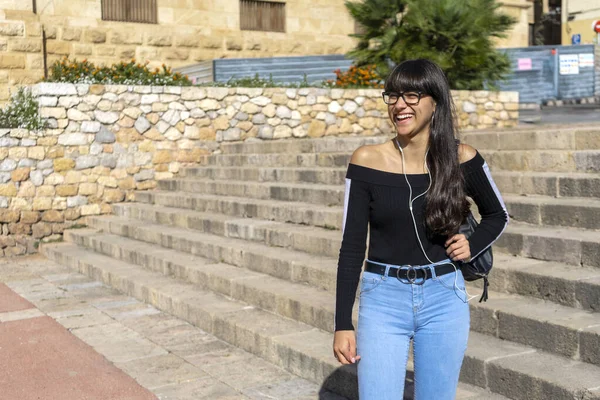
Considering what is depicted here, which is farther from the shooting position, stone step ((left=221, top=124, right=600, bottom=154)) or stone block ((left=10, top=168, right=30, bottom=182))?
stone block ((left=10, top=168, right=30, bottom=182))

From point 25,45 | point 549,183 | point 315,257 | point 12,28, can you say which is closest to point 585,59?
point 25,45

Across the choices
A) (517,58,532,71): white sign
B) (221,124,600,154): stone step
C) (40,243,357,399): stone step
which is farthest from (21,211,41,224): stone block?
(517,58,532,71): white sign

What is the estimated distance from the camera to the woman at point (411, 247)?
271 centimetres

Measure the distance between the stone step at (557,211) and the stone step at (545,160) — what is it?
1.79ft

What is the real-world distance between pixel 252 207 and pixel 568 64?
16.6 m

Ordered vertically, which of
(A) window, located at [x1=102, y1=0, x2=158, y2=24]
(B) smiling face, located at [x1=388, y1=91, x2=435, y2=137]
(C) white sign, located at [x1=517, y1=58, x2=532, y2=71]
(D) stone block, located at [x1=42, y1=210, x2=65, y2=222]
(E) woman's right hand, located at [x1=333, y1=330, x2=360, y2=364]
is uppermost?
(A) window, located at [x1=102, y1=0, x2=158, y2=24]

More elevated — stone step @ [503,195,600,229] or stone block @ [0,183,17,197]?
stone step @ [503,195,600,229]

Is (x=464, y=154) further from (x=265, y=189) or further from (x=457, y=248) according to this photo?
(x=265, y=189)

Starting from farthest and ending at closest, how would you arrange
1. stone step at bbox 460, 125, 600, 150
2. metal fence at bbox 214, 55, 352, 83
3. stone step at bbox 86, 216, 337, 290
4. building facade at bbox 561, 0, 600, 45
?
building facade at bbox 561, 0, 600, 45 → metal fence at bbox 214, 55, 352, 83 → stone step at bbox 460, 125, 600, 150 → stone step at bbox 86, 216, 337, 290

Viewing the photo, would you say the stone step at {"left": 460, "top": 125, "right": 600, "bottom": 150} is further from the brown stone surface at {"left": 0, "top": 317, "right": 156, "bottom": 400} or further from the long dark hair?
the long dark hair

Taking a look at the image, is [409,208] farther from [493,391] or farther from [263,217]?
[263,217]

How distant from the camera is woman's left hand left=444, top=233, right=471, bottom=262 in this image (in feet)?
9.10

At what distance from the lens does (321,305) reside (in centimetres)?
589

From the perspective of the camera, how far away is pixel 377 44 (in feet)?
52.8
